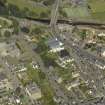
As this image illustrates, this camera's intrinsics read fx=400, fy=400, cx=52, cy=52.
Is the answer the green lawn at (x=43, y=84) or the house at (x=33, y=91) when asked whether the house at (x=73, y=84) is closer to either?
the green lawn at (x=43, y=84)

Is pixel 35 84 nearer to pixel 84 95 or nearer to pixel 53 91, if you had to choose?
pixel 53 91

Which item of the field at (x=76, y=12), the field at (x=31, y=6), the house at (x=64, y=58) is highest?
the field at (x=31, y=6)

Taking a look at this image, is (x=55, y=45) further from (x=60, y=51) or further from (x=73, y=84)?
(x=73, y=84)

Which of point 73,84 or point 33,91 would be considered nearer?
point 33,91

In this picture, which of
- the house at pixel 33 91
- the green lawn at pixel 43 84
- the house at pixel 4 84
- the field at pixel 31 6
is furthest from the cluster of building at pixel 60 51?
the field at pixel 31 6

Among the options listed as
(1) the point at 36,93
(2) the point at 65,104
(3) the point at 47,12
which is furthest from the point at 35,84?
(3) the point at 47,12

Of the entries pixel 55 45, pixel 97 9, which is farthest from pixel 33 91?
pixel 97 9
